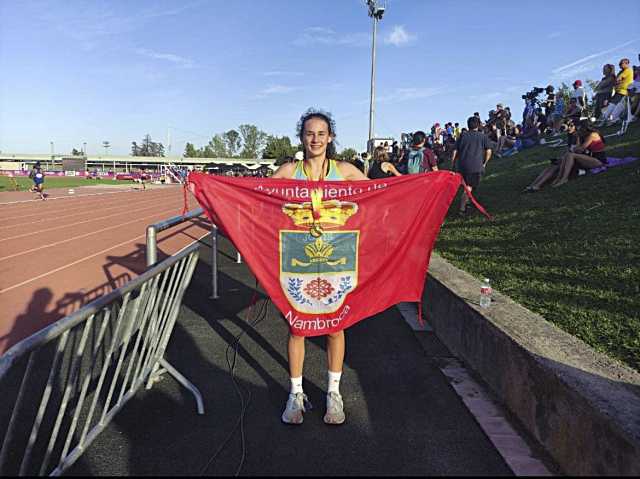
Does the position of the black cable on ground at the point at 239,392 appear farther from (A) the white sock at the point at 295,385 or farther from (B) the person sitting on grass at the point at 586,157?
(B) the person sitting on grass at the point at 586,157

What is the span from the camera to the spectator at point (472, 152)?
339 inches

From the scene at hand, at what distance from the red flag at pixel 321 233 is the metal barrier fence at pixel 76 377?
1.99 ft

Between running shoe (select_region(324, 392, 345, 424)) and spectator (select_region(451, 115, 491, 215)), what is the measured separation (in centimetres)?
658

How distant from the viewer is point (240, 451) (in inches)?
101

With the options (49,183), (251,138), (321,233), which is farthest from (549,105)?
(251,138)

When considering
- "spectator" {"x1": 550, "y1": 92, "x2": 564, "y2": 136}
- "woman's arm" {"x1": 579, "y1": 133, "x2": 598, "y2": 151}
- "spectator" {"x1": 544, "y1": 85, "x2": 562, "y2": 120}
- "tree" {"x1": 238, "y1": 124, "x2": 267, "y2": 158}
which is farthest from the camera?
"tree" {"x1": 238, "y1": 124, "x2": 267, "y2": 158}

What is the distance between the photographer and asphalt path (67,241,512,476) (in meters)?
2.46

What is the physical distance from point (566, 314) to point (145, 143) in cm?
17930

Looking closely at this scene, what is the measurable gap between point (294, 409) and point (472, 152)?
707 cm

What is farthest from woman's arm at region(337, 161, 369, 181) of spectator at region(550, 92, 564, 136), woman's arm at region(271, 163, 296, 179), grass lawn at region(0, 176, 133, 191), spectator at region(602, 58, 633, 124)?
grass lawn at region(0, 176, 133, 191)

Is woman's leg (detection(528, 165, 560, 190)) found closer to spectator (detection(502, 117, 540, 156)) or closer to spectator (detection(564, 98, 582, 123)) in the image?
spectator (detection(564, 98, 582, 123))

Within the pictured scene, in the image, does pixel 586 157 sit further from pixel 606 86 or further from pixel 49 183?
pixel 49 183

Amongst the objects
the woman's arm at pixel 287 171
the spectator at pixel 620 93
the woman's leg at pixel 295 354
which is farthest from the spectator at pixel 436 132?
the woman's leg at pixel 295 354

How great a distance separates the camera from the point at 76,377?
2.25 metres
